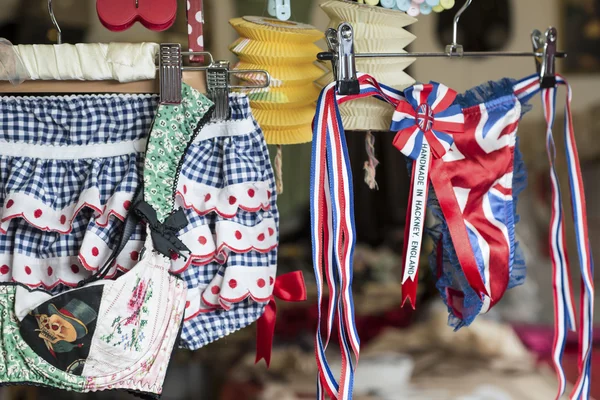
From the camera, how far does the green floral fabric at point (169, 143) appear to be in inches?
30.9

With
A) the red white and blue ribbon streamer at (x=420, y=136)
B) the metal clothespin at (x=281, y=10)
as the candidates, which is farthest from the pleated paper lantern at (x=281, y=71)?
the red white and blue ribbon streamer at (x=420, y=136)

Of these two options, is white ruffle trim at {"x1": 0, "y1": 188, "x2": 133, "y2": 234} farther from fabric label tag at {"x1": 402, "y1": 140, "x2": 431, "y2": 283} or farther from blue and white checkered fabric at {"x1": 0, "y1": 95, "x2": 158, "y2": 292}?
fabric label tag at {"x1": 402, "y1": 140, "x2": 431, "y2": 283}

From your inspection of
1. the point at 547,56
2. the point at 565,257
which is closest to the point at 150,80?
the point at 547,56

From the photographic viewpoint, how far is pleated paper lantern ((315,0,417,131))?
2.84 ft

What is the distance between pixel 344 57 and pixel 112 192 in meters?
0.33

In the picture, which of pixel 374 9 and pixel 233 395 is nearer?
pixel 374 9

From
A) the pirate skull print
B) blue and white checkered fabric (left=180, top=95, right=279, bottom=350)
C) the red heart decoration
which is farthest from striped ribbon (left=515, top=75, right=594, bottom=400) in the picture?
the pirate skull print

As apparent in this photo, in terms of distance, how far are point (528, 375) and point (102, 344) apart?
3.94 feet

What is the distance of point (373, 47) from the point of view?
874 millimetres

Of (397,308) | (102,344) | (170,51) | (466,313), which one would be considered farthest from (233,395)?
(170,51)

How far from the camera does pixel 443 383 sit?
1581mm

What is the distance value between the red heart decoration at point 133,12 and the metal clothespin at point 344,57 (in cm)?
20

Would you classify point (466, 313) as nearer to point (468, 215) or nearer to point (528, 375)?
point (468, 215)

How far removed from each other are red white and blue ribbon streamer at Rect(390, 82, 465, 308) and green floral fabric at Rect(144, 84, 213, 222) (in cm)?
25
